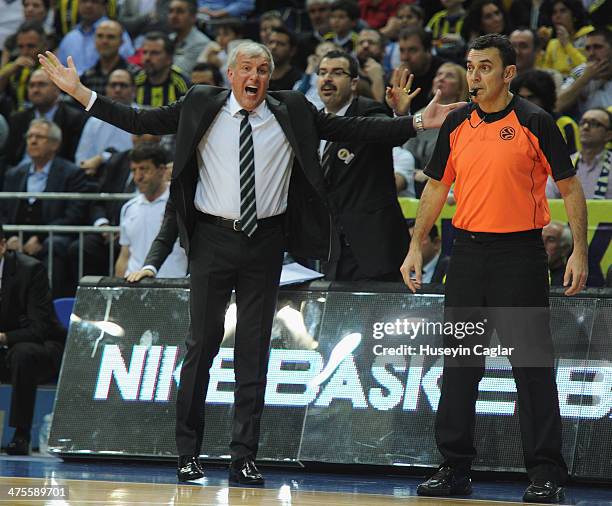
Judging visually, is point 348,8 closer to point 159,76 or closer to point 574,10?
point 159,76

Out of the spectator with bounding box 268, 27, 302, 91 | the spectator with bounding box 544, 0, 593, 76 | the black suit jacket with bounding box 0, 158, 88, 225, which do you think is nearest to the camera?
the black suit jacket with bounding box 0, 158, 88, 225

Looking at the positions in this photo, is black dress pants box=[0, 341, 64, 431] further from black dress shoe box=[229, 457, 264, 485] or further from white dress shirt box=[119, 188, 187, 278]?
black dress shoe box=[229, 457, 264, 485]

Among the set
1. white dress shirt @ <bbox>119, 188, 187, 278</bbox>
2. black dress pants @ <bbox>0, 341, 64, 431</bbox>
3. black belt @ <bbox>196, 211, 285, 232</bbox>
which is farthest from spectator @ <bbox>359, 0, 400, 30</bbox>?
black belt @ <bbox>196, 211, 285, 232</bbox>

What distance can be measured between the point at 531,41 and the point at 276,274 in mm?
5522

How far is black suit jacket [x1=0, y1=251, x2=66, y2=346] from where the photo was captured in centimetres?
898

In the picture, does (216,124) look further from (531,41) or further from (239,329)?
(531,41)

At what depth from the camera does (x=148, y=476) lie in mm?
6777

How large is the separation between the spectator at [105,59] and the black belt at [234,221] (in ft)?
21.1

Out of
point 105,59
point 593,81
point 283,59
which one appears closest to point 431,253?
point 593,81

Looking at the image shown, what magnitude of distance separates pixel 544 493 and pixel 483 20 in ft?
24.1

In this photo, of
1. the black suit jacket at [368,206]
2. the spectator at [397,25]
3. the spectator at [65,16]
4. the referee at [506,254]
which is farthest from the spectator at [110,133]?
the referee at [506,254]

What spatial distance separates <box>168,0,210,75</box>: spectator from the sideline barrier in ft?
20.0

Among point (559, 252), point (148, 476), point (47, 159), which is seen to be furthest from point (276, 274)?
point (47, 159)

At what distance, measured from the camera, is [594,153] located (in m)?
9.35
